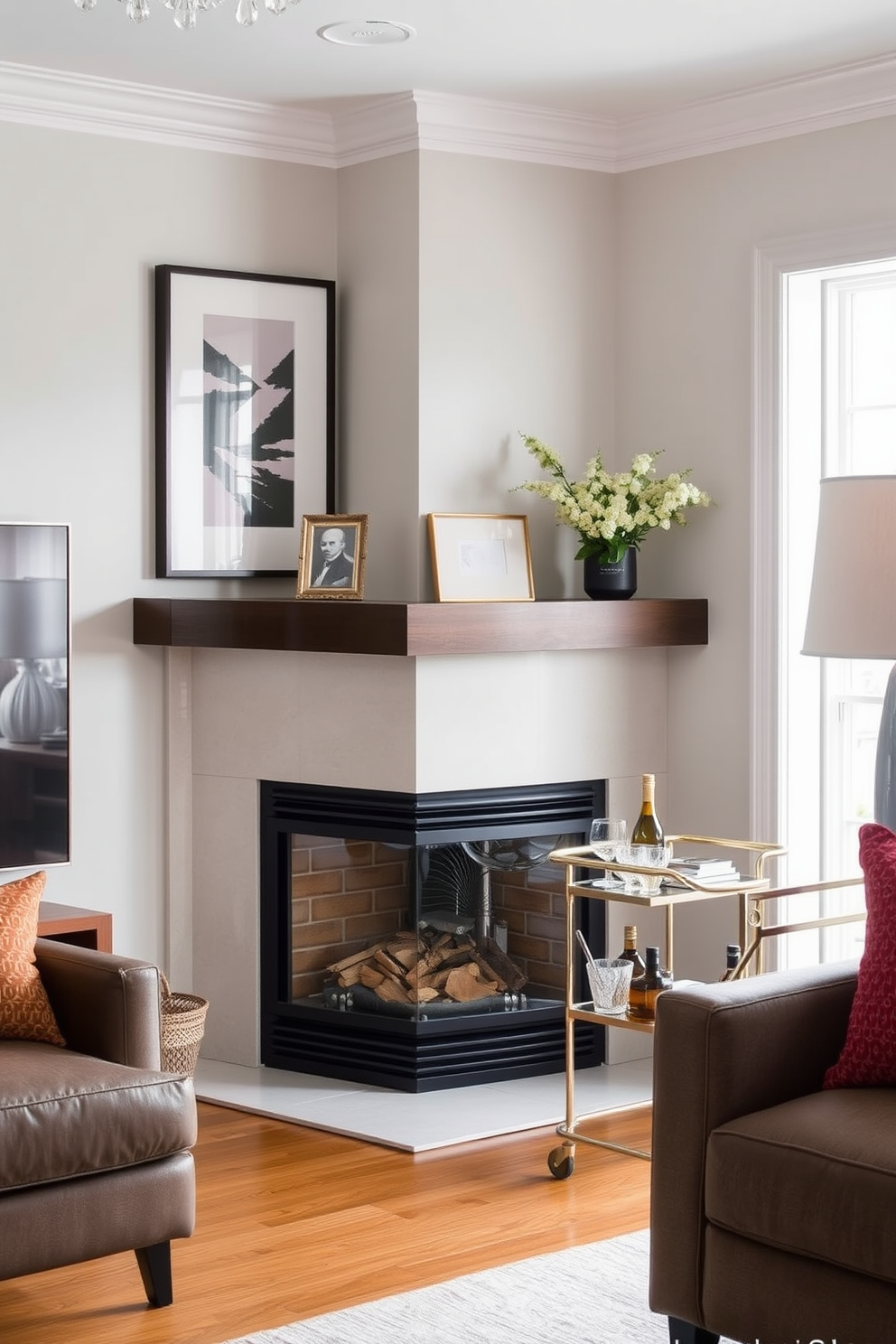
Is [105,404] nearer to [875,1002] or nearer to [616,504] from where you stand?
[616,504]

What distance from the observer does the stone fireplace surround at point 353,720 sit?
14.9 feet

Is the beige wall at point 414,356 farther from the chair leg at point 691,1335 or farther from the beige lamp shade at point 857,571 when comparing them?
the chair leg at point 691,1335

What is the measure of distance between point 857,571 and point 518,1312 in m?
1.54

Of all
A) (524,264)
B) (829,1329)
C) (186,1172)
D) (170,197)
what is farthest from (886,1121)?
(170,197)

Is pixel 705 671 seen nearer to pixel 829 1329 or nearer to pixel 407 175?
pixel 407 175

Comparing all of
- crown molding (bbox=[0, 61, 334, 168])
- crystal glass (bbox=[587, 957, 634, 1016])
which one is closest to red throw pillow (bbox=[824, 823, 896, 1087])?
crystal glass (bbox=[587, 957, 634, 1016])

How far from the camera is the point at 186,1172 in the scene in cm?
322

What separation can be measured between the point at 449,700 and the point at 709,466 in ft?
3.61

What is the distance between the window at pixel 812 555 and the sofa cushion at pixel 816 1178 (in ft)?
6.34

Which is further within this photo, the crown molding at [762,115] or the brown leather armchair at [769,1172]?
the crown molding at [762,115]

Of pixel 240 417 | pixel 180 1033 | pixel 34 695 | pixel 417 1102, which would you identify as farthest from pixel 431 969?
pixel 240 417

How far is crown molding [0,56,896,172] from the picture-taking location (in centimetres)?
455

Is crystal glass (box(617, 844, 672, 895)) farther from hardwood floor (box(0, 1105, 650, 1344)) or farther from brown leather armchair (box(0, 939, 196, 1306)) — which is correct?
brown leather armchair (box(0, 939, 196, 1306))

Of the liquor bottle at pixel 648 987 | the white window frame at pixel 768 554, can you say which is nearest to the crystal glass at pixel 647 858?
the liquor bottle at pixel 648 987
